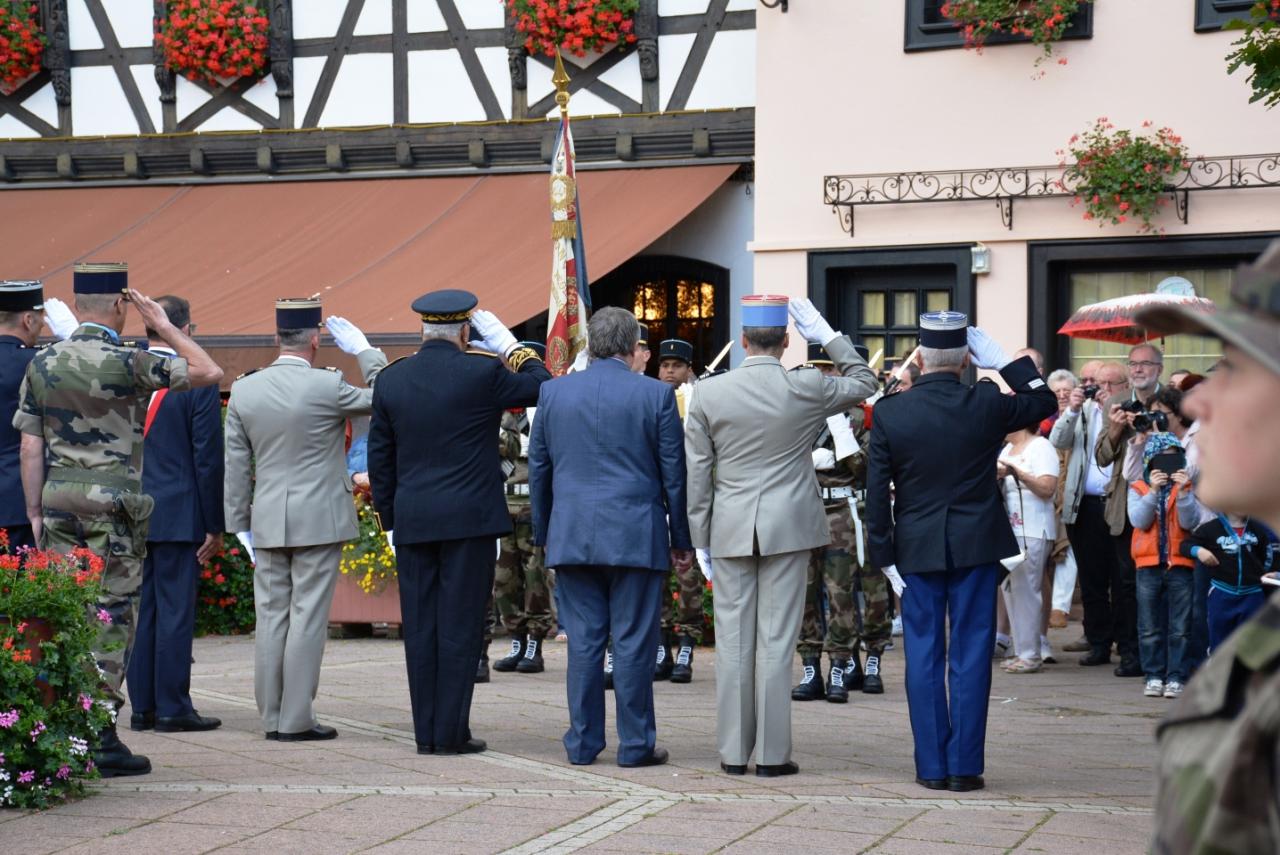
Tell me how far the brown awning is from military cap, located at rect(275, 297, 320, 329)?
251 inches

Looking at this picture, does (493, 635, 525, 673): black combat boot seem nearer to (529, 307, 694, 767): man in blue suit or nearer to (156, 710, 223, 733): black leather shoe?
(156, 710, 223, 733): black leather shoe

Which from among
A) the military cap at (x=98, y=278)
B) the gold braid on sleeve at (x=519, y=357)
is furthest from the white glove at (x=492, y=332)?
the military cap at (x=98, y=278)

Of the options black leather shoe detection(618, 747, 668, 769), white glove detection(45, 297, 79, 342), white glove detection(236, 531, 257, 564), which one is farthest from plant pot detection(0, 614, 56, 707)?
black leather shoe detection(618, 747, 668, 769)

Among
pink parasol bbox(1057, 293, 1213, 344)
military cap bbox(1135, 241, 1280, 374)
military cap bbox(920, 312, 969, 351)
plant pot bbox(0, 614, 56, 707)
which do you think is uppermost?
pink parasol bbox(1057, 293, 1213, 344)

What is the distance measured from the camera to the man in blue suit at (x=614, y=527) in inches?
281

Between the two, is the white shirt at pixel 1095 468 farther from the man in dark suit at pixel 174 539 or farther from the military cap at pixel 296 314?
the man in dark suit at pixel 174 539

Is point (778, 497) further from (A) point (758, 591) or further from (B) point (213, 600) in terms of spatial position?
(B) point (213, 600)

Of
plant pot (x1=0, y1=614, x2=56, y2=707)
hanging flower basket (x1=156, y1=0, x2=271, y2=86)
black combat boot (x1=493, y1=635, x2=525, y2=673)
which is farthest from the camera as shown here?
hanging flower basket (x1=156, y1=0, x2=271, y2=86)

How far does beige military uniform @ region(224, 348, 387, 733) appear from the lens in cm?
779

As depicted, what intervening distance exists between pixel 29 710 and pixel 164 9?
12.8m

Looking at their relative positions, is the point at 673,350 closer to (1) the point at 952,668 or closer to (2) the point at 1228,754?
(1) the point at 952,668

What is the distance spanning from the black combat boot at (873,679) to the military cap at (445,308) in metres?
3.30

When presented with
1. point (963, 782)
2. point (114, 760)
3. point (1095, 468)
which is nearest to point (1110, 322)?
point (1095, 468)

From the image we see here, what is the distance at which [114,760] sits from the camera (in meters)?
6.82
